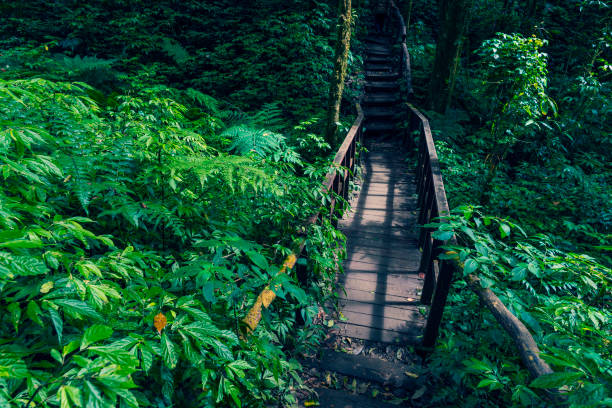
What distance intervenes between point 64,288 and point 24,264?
180 mm

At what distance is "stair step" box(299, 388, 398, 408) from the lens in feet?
8.92

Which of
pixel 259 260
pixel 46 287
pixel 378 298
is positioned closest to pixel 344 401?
pixel 378 298

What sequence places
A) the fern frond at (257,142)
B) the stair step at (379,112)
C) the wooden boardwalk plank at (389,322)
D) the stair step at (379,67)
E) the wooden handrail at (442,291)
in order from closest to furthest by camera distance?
the wooden handrail at (442,291), the wooden boardwalk plank at (389,322), the fern frond at (257,142), the stair step at (379,112), the stair step at (379,67)

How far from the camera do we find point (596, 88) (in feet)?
22.5

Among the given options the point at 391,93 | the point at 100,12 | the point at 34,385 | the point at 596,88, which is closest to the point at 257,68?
the point at 391,93

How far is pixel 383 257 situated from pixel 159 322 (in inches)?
153

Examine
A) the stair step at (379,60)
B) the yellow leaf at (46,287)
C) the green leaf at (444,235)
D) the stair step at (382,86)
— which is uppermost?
the stair step at (379,60)

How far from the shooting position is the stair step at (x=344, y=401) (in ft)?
8.92

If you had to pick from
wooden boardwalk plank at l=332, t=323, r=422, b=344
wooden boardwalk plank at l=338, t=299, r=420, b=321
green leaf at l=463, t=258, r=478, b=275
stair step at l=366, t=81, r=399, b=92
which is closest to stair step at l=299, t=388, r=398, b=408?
wooden boardwalk plank at l=332, t=323, r=422, b=344

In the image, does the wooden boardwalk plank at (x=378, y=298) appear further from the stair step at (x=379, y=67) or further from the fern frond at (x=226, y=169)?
the stair step at (x=379, y=67)

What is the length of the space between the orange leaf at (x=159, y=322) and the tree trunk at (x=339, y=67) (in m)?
4.65

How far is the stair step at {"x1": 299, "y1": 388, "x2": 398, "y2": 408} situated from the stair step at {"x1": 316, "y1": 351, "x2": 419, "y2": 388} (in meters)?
0.22

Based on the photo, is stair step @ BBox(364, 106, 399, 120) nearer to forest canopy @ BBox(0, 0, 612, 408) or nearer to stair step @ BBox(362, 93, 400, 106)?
stair step @ BBox(362, 93, 400, 106)

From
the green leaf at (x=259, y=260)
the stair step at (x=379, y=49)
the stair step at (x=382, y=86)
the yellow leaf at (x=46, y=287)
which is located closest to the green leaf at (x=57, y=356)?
the yellow leaf at (x=46, y=287)
